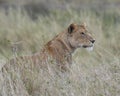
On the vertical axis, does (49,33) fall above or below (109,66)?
below

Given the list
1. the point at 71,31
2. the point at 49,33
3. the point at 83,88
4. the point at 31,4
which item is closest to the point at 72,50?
the point at 71,31

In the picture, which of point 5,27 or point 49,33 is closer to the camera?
point 49,33

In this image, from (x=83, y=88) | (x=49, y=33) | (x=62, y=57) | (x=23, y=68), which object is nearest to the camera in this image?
(x=83, y=88)

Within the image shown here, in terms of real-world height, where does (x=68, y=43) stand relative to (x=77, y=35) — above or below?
below

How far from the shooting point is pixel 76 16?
528 inches

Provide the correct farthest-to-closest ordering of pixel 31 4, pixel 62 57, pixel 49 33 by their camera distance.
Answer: pixel 31 4 < pixel 49 33 < pixel 62 57

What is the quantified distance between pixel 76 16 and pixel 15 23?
1.70 m

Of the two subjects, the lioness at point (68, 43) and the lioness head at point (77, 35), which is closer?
the lioness at point (68, 43)

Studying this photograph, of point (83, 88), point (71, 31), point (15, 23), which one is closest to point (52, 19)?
point (15, 23)

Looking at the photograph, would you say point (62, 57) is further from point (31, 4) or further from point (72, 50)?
point (31, 4)

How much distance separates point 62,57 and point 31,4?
12.7m

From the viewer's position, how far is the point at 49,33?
12836 mm

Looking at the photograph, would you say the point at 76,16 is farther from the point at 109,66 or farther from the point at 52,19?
the point at 109,66

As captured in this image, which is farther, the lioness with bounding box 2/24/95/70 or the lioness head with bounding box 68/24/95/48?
the lioness head with bounding box 68/24/95/48
